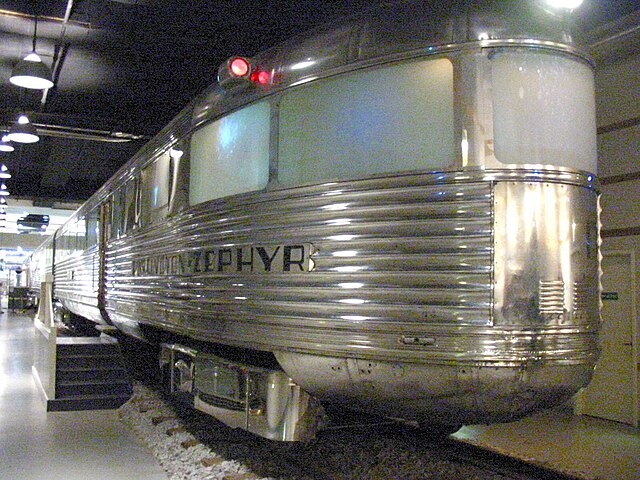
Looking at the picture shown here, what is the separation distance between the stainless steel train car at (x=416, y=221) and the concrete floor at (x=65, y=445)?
1519 millimetres

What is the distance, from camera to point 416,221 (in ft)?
12.4

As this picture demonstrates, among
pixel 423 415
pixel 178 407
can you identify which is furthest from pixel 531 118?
pixel 178 407

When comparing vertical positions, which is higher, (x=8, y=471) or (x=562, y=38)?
(x=562, y=38)

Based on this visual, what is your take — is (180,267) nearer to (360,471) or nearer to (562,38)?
(360,471)

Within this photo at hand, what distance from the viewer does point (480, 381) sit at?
143 inches

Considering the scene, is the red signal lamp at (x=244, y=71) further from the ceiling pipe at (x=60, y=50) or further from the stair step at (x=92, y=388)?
the stair step at (x=92, y=388)

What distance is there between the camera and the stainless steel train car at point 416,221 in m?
3.67

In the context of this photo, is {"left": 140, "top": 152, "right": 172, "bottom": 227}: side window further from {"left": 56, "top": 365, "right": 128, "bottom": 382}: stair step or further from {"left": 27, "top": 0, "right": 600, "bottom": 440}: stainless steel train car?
{"left": 56, "top": 365, "right": 128, "bottom": 382}: stair step

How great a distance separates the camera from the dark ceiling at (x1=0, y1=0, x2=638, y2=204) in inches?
306

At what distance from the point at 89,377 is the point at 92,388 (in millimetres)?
233

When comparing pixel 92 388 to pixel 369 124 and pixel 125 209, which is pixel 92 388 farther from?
pixel 369 124

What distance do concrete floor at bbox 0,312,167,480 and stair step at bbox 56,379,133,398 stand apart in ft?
0.99

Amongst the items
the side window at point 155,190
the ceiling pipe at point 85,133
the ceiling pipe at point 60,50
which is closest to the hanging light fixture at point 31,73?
the ceiling pipe at point 60,50

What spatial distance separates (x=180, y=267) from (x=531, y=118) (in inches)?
121
